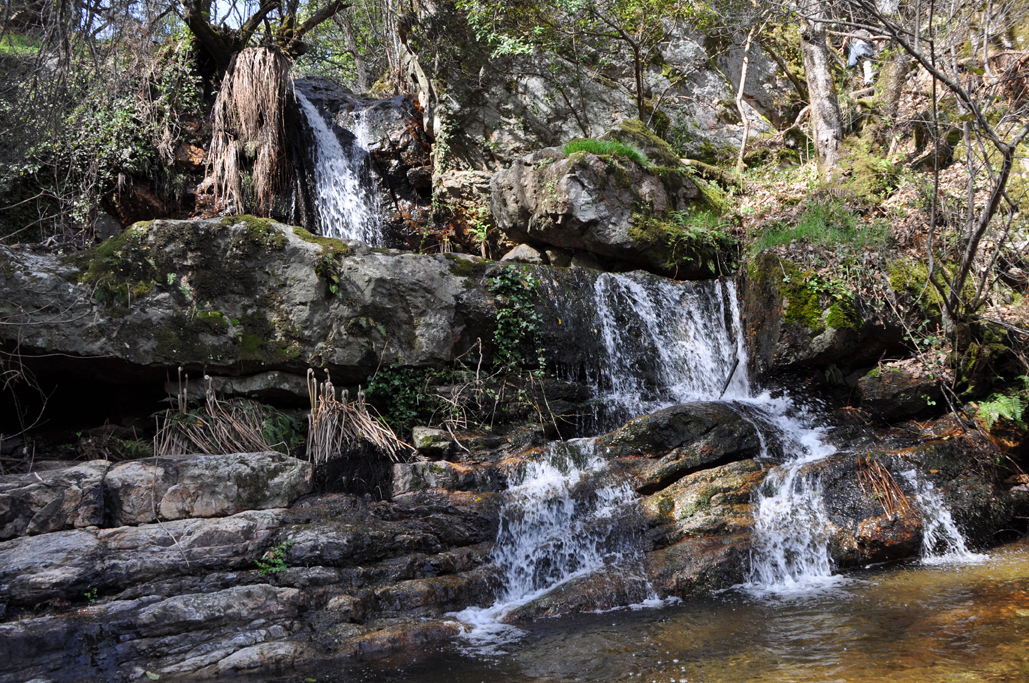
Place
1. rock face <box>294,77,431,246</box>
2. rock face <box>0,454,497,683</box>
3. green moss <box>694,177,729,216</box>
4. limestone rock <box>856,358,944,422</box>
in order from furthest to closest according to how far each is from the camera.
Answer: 1. rock face <box>294,77,431,246</box>
2. green moss <box>694,177,729,216</box>
3. limestone rock <box>856,358,944,422</box>
4. rock face <box>0,454,497,683</box>

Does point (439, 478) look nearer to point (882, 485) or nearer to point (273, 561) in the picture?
point (273, 561)

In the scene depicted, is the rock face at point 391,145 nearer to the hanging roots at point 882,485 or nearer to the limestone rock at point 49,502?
the limestone rock at point 49,502

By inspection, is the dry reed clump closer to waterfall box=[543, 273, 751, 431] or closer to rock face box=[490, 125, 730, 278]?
rock face box=[490, 125, 730, 278]

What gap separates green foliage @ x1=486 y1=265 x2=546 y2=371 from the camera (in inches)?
263

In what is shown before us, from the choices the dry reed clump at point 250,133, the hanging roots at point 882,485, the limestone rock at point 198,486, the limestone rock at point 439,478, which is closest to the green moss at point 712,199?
the hanging roots at point 882,485

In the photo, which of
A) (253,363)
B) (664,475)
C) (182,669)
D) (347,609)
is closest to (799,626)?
(664,475)

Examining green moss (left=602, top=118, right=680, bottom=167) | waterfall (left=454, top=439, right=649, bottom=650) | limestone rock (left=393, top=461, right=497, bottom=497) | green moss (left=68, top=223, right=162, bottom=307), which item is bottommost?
waterfall (left=454, top=439, right=649, bottom=650)

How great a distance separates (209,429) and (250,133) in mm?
5246

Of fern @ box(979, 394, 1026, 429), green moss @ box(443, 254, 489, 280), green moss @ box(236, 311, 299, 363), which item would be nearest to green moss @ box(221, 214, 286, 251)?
green moss @ box(236, 311, 299, 363)

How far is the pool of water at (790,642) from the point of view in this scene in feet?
9.17

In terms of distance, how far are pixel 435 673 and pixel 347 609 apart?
0.98m

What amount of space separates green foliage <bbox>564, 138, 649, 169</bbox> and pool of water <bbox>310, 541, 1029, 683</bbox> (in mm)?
6130

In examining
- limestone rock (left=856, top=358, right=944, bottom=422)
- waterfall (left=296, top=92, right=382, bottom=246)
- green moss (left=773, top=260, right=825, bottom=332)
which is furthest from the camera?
waterfall (left=296, top=92, right=382, bottom=246)

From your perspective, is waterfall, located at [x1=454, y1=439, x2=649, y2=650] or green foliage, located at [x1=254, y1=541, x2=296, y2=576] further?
waterfall, located at [x1=454, y1=439, x2=649, y2=650]
